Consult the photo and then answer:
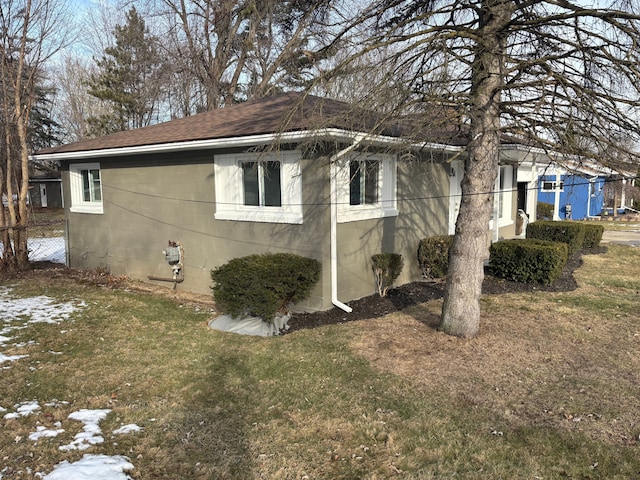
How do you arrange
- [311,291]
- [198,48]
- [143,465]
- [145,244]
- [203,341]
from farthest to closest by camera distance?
[198,48] → [145,244] → [311,291] → [203,341] → [143,465]

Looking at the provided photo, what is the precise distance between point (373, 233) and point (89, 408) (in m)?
5.37

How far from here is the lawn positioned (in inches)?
134

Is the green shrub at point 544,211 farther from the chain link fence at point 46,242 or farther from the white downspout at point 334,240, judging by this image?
the chain link fence at point 46,242

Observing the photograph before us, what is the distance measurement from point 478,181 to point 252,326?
11.9 ft

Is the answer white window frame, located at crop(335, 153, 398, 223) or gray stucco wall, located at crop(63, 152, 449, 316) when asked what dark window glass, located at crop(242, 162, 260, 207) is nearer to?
gray stucco wall, located at crop(63, 152, 449, 316)

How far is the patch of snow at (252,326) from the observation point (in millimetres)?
6660

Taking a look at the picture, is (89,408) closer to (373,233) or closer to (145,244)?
(373,233)

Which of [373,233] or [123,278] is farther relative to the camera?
[123,278]

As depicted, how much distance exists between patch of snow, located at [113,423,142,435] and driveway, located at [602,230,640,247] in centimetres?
1652

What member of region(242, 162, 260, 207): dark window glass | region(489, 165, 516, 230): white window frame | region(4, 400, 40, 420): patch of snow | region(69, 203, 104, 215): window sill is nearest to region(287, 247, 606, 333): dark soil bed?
region(242, 162, 260, 207): dark window glass

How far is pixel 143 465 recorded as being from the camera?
11.0 feet

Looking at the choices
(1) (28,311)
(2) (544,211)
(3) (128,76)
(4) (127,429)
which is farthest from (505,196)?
(3) (128,76)

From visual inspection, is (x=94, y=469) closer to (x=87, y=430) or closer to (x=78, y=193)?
(x=87, y=430)

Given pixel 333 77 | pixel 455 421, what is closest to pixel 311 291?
pixel 333 77
